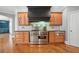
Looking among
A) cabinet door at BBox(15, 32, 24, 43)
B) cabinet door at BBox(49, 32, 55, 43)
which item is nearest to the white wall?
cabinet door at BBox(49, 32, 55, 43)

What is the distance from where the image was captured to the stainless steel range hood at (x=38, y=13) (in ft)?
11.4

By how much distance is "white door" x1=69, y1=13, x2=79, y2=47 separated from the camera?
11.3ft

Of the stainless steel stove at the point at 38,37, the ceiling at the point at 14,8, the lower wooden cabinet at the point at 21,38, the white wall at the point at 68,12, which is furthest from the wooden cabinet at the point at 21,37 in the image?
the white wall at the point at 68,12

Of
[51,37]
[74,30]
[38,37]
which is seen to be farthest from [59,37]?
[38,37]

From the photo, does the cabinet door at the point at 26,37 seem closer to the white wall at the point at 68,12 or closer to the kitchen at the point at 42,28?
the kitchen at the point at 42,28

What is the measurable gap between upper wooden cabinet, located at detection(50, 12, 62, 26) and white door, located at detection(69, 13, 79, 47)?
24cm

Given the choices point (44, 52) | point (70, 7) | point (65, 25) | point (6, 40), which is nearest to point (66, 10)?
point (70, 7)

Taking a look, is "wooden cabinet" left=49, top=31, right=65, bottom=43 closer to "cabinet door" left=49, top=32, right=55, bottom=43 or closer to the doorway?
"cabinet door" left=49, top=32, right=55, bottom=43

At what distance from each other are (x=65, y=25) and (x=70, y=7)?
40 cm

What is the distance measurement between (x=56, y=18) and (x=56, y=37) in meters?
0.42

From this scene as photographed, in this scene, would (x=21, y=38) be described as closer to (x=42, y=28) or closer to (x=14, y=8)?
(x=42, y=28)

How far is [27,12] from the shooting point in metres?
3.50
